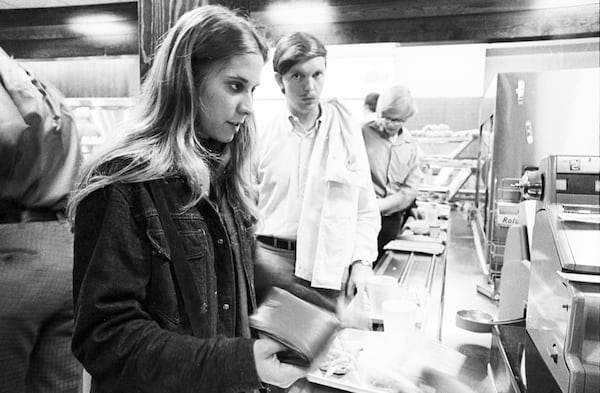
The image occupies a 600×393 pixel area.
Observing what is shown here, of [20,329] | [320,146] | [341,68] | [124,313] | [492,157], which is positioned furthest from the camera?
[341,68]

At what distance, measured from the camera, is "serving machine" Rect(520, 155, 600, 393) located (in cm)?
78

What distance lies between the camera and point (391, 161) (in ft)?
11.1

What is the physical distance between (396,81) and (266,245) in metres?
5.15

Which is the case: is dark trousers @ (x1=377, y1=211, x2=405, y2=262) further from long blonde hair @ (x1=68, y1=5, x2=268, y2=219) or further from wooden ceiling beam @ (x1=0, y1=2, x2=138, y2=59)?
long blonde hair @ (x1=68, y1=5, x2=268, y2=219)

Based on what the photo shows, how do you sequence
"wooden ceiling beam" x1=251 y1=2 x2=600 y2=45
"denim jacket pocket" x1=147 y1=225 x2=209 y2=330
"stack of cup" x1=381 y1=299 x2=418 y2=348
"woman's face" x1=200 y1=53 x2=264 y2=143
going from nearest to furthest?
"denim jacket pocket" x1=147 y1=225 x2=209 y2=330
"woman's face" x1=200 y1=53 x2=264 y2=143
"stack of cup" x1=381 y1=299 x2=418 y2=348
"wooden ceiling beam" x1=251 y1=2 x2=600 y2=45

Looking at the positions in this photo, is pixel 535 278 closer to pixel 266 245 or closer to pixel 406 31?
pixel 266 245

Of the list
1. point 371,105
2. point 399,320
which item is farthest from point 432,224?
point 399,320

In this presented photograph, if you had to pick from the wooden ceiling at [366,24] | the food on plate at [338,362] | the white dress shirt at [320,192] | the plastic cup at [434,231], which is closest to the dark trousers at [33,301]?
the white dress shirt at [320,192]

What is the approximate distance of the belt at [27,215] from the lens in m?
1.39

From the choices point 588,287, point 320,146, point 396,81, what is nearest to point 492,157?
point 320,146

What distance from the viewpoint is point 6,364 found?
4.61ft

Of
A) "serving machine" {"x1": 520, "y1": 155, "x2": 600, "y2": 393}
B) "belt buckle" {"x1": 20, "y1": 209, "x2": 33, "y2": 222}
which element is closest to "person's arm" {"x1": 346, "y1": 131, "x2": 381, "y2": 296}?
"serving machine" {"x1": 520, "y1": 155, "x2": 600, "y2": 393}

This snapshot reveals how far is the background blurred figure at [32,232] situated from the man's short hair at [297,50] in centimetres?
85

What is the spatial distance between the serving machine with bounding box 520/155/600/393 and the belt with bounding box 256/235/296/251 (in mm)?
1012
